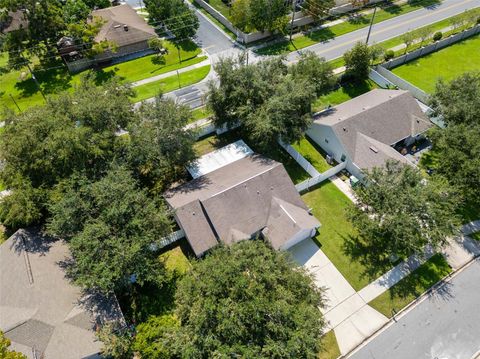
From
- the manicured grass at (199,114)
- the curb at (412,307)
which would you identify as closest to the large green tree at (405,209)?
the curb at (412,307)

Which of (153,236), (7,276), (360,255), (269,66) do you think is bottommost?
(360,255)

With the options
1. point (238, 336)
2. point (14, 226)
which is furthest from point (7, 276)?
point (238, 336)

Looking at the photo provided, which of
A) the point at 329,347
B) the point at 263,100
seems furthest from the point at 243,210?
the point at 329,347

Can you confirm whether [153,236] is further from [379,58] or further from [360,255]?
[379,58]

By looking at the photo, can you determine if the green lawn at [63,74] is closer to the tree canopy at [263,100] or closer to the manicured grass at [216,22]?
the manicured grass at [216,22]

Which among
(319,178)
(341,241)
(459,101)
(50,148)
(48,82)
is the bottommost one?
(341,241)

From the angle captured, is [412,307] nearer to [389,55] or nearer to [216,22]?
[389,55]

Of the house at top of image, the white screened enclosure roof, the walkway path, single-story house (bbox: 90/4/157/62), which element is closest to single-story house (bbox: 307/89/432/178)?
the house at top of image
